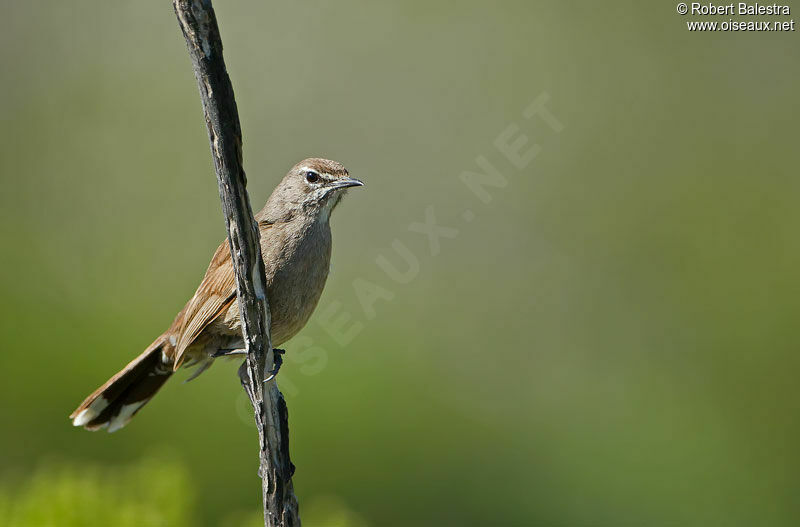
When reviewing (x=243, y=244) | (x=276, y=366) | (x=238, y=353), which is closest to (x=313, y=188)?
(x=238, y=353)

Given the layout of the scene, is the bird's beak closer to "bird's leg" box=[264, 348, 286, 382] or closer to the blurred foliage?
"bird's leg" box=[264, 348, 286, 382]

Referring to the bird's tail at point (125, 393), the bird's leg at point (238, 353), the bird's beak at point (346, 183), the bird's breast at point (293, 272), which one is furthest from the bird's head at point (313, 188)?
the bird's tail at point (125, 393)

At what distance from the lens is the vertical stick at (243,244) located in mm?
2471

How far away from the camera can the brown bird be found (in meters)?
3.87

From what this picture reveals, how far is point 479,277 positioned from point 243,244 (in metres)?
7.27

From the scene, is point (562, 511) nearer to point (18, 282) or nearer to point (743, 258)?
point (743, 258)

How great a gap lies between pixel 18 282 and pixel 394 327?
378 centimetres

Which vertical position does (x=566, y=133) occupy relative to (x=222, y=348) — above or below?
above

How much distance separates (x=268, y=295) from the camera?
3734 millimetres

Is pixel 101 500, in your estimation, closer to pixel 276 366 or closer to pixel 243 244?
pixel 276 366

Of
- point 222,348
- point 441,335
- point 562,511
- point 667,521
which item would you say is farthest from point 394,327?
point 222,348

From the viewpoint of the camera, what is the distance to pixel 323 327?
764 centimetres

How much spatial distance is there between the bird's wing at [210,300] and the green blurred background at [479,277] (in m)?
1.86
